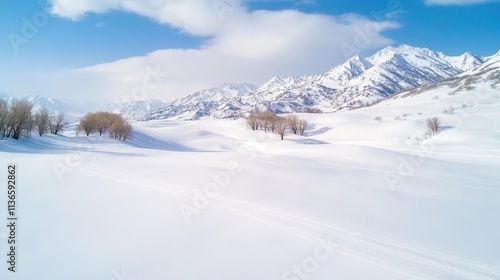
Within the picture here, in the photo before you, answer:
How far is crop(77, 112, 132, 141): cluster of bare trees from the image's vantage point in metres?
40.6

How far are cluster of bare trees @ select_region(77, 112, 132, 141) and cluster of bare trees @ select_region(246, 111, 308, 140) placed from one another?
29499mm

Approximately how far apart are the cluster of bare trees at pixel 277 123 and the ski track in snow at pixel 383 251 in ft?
140

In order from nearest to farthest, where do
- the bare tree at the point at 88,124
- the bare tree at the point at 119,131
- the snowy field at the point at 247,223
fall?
the snowy field at the point at 247,223, the bare tree at the point at 88,124, the bare tree at the point at 119,131

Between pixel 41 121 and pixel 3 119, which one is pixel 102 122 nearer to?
pixel 41 121

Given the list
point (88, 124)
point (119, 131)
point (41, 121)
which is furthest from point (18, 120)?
point (119, 131)

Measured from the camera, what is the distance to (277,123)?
5425cm

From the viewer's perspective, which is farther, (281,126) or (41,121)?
(281,126)

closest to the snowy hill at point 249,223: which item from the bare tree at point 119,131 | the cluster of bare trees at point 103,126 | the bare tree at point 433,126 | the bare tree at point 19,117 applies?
the bare tree at point 19,117

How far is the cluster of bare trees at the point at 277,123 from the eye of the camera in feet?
177

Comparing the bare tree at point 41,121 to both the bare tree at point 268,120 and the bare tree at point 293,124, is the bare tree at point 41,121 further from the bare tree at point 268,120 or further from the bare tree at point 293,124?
the bare tree at point 293,124

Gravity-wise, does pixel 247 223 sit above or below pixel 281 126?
below

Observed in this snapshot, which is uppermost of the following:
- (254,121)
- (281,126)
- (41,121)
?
(254,121)

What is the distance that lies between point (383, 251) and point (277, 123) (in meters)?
47.8

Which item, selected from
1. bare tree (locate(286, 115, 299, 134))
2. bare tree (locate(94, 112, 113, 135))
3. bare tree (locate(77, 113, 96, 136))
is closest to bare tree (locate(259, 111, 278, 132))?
bare tree (locate(286, 115, 299, 134))
